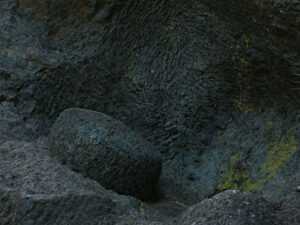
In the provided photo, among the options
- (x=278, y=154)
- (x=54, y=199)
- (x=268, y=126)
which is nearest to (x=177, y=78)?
(x=268, y=126)

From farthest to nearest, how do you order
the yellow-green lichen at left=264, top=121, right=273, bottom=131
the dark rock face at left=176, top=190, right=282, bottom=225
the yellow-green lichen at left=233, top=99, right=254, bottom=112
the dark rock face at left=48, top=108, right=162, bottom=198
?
the yellow-green lichen at left=233, top=99, right=254, bottom=112 → the yellow-green lichen at left=264, top=121, right=273, bottom=131 → the dark rock face at left=48, top=108, right=162, bottom=198 → the dark rock face at left=176, top=190, right=282, bottom=225

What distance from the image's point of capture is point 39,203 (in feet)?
5.60

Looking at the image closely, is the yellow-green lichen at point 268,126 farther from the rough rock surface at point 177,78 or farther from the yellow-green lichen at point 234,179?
the yellow-green lichen at point 234,179

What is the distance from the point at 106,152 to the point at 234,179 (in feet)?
2.25

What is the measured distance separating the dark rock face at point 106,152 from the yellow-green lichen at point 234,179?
380mm

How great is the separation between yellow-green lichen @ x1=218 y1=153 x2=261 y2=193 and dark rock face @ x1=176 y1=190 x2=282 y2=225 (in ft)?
2.32

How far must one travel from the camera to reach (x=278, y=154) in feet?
7.54

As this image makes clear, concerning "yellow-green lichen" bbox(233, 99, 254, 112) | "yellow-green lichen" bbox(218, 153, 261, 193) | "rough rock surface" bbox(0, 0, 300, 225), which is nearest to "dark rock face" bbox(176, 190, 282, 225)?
"rough rock surface" bbox(0, 0, 300, 225)

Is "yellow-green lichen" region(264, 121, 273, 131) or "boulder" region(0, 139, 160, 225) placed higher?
"yellow-green lichen" region(264, 121, 273, 131)

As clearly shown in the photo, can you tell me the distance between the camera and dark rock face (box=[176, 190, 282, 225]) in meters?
1.54

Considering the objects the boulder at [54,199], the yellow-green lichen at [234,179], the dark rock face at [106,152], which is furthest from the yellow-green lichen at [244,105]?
the boulder at [54,199]

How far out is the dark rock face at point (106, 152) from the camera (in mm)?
2141

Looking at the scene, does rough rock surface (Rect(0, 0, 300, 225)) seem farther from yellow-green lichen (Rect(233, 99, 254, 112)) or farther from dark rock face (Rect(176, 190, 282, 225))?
dark rock face (Rect(176, 190, 282, 225))

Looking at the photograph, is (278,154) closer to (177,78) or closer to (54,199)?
(177,78)
